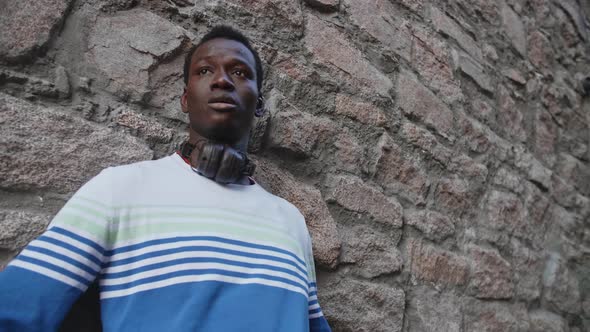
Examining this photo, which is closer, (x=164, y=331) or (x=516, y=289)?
(x=164, y=331)

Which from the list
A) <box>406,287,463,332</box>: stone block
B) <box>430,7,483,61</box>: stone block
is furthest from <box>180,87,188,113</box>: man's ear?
<box>430,7,483,61</box>: stone block

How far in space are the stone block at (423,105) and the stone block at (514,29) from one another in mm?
785

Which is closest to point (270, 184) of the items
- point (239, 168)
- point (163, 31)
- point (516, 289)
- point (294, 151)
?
point (294, 151)

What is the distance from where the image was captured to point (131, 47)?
1.30 metres

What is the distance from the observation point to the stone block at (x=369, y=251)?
1525mm

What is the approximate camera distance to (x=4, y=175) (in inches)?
40.4

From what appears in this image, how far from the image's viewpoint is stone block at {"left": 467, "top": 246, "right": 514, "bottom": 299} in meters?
1.96

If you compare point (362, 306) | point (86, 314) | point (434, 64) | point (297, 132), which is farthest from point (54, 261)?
point (434, 64)

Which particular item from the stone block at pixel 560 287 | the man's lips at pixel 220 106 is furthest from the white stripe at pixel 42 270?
the stone block at pixel 560 287

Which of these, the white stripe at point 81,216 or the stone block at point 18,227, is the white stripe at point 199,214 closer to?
the white stripe at point 81,216

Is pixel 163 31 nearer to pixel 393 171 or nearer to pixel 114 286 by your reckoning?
pixel 114 286

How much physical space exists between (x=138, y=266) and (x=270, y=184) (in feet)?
1.84

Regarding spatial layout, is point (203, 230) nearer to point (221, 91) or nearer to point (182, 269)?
point (182, 269)

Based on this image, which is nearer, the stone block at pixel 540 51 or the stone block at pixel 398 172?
the stone block at pixel 398 172
